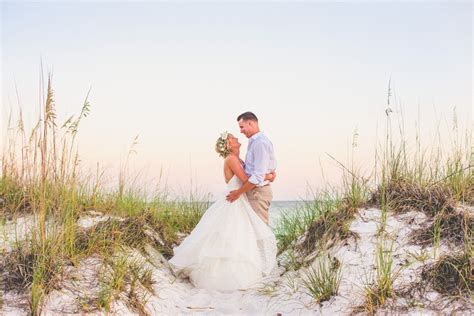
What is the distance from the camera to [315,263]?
5969 millimetres

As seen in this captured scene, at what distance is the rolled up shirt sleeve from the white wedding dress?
296 mm

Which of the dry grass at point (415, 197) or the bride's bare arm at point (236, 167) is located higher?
the bride's bare arm at point (236, 167)

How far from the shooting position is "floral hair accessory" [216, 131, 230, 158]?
6.71m

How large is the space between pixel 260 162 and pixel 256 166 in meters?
0.08

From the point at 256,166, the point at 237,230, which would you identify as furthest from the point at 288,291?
the point at 256,166

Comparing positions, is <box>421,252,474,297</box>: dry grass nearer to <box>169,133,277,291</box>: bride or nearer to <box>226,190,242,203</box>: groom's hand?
<box>169,133,277,291</box>: bride

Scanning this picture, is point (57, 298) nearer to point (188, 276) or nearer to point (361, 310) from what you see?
point (188, 276)

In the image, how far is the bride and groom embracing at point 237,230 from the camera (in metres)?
6.30

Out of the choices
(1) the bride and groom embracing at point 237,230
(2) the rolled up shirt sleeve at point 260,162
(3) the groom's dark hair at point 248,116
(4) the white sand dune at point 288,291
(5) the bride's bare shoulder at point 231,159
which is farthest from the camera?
(3) the groom's dark hair at point 248,116

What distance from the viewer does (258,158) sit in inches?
259

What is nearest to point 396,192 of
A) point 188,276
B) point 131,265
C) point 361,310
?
point 361,310

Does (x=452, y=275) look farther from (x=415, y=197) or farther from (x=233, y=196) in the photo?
(x=233, y=196)

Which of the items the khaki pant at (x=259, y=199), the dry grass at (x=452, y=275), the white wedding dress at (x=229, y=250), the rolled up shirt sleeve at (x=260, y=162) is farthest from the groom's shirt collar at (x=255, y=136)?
the dry grass at (x=452, y=275)

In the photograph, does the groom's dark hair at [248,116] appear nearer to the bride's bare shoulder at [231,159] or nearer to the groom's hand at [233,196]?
the bride's bare shoulder at [231,159]
